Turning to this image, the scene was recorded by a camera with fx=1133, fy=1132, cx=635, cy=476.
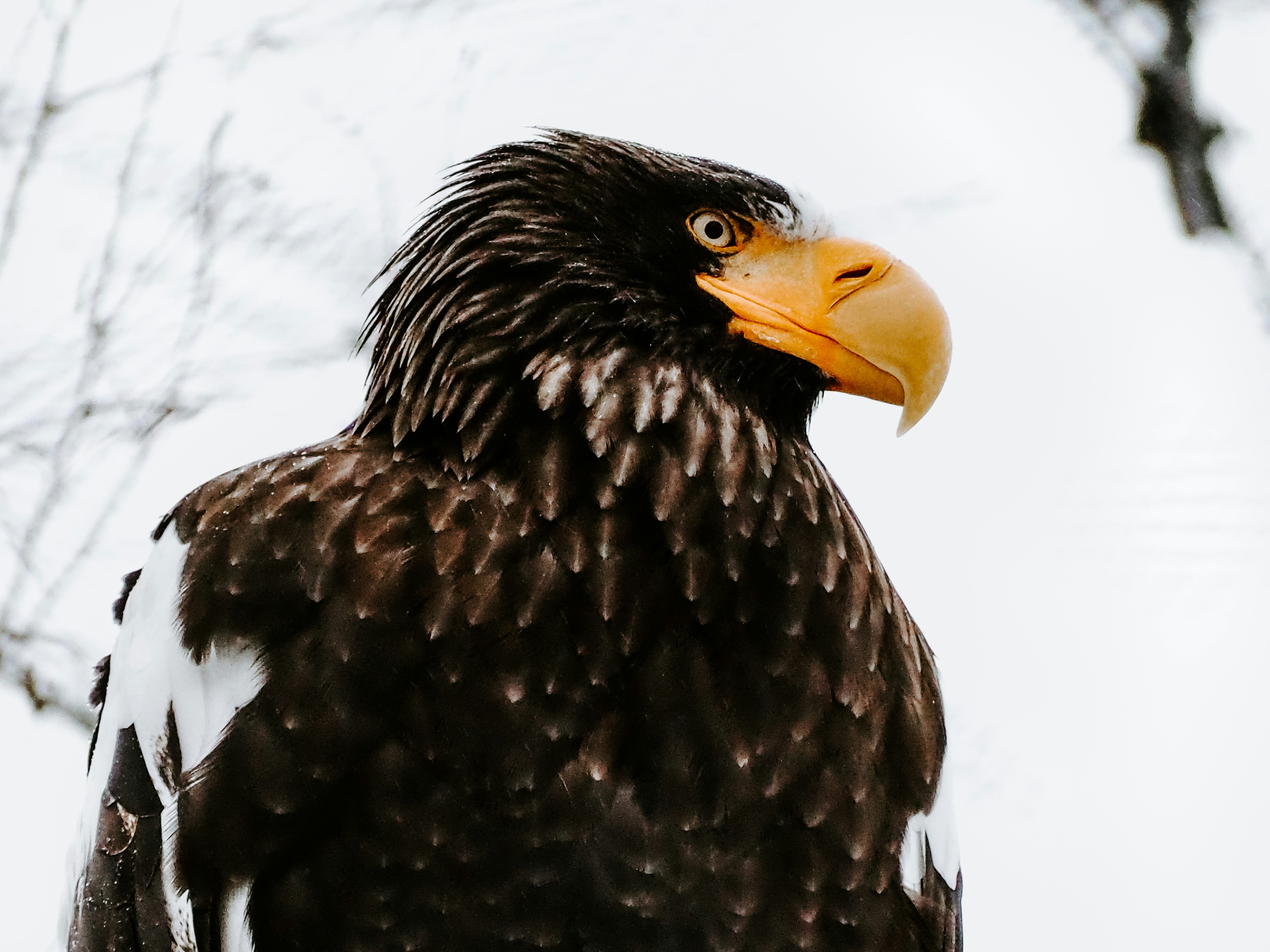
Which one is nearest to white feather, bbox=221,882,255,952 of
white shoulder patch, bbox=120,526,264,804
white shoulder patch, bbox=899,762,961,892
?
white shoulder patch, bbox=120,526,264,804

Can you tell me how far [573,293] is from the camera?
1.14m

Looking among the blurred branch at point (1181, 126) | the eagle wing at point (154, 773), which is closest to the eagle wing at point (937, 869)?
the eagle wing at point (154, 773)

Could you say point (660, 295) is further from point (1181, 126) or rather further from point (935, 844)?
point (1181, 126)

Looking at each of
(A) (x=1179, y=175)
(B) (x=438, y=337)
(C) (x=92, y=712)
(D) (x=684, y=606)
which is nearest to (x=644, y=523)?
(D) (x=684, y=606)

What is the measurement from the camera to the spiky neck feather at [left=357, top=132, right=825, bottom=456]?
1143mm

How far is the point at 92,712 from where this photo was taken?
5.06ft

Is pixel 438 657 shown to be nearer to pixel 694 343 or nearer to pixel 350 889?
pixel 350 889

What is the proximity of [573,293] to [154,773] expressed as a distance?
65cm

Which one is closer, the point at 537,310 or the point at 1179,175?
the point at 537,310

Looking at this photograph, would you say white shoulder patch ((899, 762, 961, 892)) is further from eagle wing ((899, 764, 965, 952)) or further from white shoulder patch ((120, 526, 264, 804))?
white shoulder patch ((120, 526, 264, 804))

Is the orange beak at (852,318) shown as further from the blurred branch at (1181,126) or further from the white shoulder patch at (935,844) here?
the blurred branch at (1181,126)

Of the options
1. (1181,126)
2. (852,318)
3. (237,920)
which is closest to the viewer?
(237,920)

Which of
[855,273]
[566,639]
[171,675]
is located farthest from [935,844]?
[171,675]

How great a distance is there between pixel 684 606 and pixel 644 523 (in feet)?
0.30
